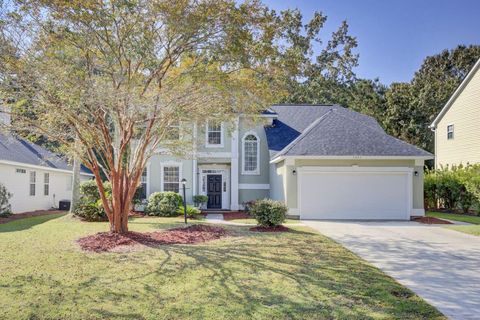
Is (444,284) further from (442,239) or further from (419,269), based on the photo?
(442,239)

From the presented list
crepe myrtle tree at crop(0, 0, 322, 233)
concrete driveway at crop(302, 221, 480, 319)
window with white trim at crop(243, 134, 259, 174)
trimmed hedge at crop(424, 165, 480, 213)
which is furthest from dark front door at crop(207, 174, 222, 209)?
trimmed hedge at crop(424, 165, 480, 213)

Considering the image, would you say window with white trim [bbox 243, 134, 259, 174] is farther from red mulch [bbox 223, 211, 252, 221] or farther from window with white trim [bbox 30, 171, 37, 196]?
window with white trim [bbox 30, 171, 37, 196]

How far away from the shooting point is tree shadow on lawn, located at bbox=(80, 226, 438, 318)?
5.66 meters

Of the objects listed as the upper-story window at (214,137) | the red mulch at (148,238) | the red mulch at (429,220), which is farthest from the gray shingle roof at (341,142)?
the red mulch at (148,238)

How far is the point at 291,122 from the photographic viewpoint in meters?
23.2

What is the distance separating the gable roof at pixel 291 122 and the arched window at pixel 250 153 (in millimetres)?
865

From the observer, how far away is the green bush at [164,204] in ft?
61.3

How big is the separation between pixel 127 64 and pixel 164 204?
958 centimetres

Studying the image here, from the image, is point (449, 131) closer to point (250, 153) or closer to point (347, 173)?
point (347, 173)

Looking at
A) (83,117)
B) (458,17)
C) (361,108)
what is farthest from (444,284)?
(361,108)

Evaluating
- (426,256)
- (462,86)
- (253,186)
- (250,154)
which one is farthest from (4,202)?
(462,86)

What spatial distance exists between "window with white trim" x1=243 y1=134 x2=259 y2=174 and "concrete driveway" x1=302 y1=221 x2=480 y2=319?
6638 millimetres

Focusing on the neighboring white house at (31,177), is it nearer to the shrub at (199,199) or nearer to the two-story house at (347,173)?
the shrub at (199,199)

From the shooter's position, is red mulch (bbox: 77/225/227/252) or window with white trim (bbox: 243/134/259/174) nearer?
red mulch (bbox: 77/225/227/252)
